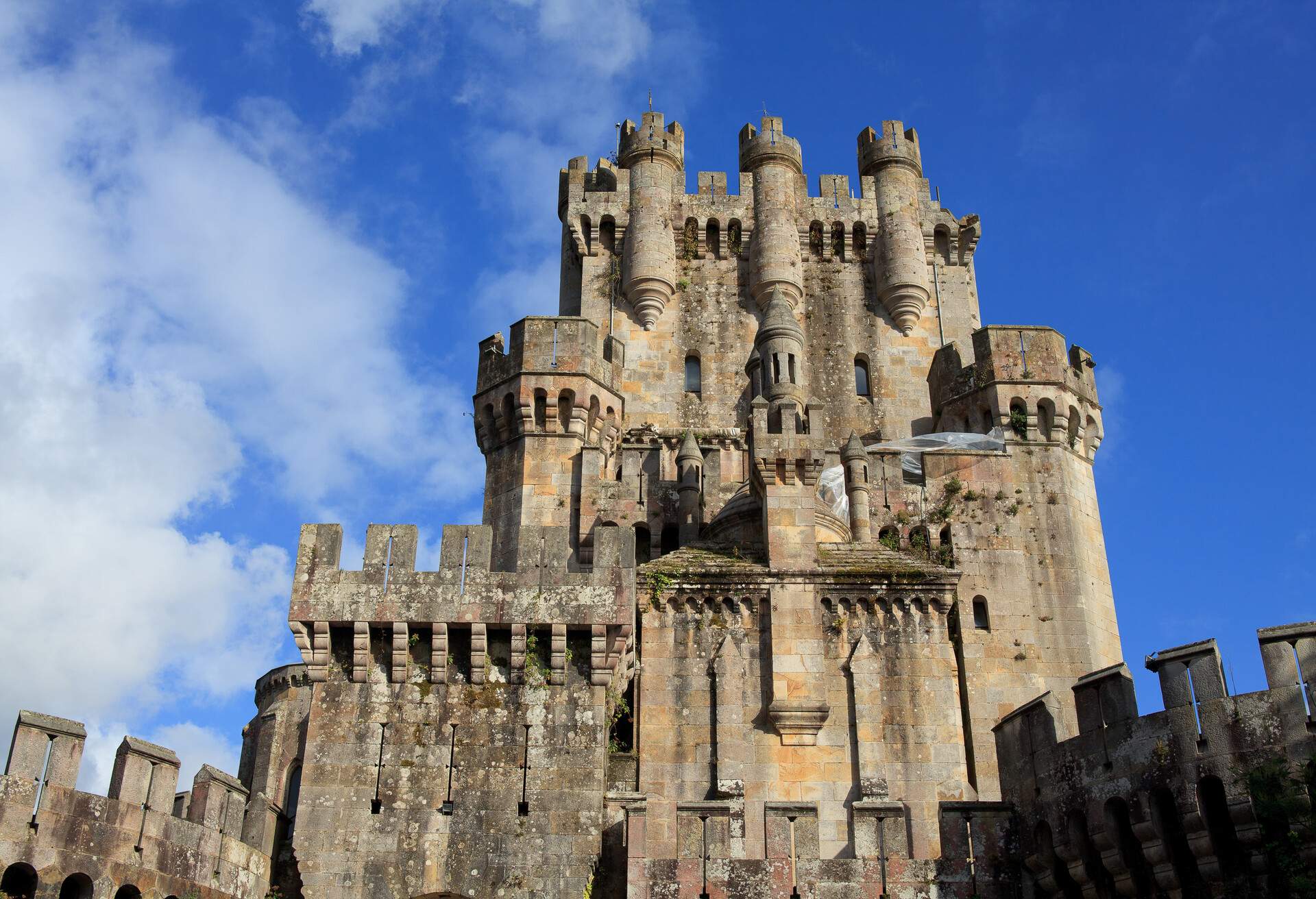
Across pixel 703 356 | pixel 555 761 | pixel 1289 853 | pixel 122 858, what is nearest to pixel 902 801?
pixel 555 761

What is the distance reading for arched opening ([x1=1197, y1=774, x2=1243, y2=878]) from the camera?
20.7 m

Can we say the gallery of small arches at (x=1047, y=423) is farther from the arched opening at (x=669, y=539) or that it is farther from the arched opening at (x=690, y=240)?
the arched opening at (x=690, y=240)

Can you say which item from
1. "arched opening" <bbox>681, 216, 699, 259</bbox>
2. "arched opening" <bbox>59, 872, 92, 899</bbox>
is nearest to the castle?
"arched opening" <bbox>59, 872, 92, 899</bbox>

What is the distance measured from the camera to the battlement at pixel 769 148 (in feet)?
153

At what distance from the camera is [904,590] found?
1206 inches

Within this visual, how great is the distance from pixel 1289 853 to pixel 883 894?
6153 mm

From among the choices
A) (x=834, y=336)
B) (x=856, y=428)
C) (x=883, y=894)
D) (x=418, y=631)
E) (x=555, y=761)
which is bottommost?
(x=883, y=894)

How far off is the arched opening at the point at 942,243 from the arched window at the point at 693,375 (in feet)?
28.7

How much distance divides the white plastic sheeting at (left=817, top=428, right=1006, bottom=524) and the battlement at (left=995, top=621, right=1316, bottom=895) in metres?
12.7

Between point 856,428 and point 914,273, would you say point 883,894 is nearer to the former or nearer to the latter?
point 856,428

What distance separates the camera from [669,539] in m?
35.8

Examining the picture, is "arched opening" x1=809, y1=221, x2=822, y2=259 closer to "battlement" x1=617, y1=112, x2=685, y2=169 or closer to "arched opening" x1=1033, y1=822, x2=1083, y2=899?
"battlement" x1=617, y1=112, x2=685, y2=169

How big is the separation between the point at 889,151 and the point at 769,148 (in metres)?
3.97

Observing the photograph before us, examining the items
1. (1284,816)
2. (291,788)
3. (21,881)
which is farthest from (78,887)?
(291,788)
